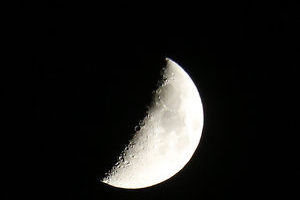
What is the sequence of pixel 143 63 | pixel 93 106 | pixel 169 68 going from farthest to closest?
1. pixel 169 68
2. pixel 143 63
3. pixel 93 106

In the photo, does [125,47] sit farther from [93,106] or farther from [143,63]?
[93,106]

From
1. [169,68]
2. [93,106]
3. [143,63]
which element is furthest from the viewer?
[169,68]

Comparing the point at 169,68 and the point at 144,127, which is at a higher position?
the point at 169,68

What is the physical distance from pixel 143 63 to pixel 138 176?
1.20 metres

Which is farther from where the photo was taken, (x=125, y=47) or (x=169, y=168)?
(x=169, y=168)

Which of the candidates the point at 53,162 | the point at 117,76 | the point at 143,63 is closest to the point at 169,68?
the point at 143,63

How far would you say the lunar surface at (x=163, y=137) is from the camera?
10.8 feet

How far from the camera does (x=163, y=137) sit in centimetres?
329

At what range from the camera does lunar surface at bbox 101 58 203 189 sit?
3277 mm

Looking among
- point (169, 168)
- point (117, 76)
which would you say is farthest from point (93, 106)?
point (169, 168)

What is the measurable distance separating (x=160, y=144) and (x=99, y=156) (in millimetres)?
625

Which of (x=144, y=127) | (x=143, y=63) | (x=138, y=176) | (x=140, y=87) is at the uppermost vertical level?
(x=143, y=63)

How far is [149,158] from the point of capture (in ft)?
10.9

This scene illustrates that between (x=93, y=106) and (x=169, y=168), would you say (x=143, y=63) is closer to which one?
(x=93, y=106)
